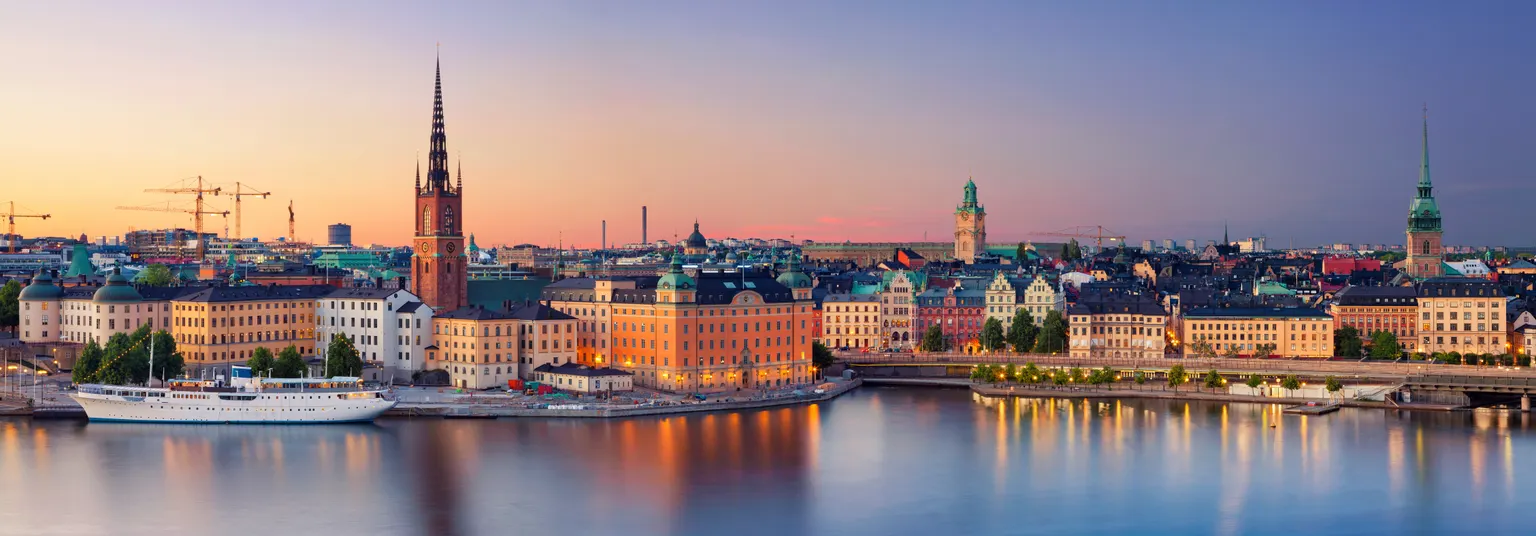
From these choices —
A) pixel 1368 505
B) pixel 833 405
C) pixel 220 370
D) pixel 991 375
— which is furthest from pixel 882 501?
pixel 220 370

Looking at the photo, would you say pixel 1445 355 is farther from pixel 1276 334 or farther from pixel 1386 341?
pixel 1276 334

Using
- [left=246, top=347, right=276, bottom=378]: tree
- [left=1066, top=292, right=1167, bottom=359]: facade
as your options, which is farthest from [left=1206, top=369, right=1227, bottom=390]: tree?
[left=246, top=347, right=276, bottom=378]: tree

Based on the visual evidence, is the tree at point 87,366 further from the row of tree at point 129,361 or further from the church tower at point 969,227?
the church tower at point 969,227

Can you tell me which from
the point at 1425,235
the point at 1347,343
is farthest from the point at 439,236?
the point at 1425,235

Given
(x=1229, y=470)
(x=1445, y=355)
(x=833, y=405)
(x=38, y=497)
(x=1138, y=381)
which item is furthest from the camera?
(x=1445, y=355)

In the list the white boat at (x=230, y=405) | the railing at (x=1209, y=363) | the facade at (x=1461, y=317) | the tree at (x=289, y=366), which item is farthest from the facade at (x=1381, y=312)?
the tree at (x=289, y=366)

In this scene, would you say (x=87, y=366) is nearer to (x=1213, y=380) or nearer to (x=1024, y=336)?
(x=1024, y=336)
